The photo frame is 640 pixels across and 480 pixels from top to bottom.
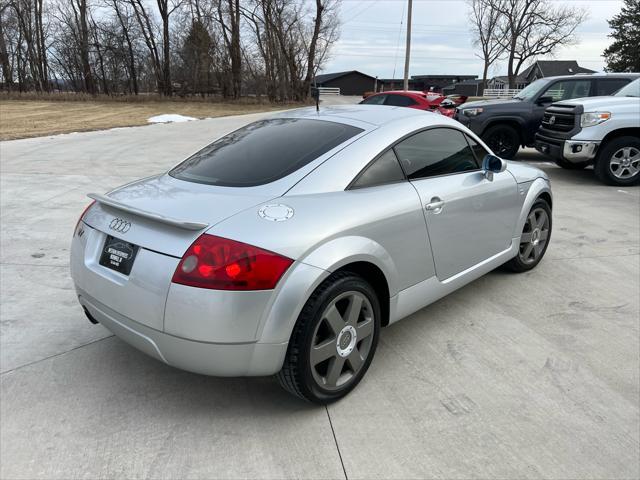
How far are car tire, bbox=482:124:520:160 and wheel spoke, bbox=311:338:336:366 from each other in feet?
29.6

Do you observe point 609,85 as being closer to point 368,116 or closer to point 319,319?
point 368,116

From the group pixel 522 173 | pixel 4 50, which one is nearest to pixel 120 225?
pixel 522 173

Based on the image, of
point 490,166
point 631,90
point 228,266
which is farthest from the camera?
point 631,90

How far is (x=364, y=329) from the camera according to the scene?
2773 millimetres

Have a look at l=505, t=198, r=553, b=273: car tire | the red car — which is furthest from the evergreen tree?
l=505, t=198, r=553, b=273: car tire

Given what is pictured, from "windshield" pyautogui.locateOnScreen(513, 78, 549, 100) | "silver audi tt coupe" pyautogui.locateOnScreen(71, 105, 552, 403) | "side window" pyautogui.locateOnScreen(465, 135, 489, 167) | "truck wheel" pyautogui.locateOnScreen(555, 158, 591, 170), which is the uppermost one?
"windshield" pyautogui.locateOnScreen(513, 78, 549, 100)

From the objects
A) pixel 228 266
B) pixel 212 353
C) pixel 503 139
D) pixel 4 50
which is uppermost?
pixel 4 50

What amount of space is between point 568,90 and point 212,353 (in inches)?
424

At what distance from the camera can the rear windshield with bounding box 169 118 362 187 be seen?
2873 mm

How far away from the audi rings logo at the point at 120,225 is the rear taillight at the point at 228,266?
0.49m

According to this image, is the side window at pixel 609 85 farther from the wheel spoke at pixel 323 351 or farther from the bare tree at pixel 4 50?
the bare tree at pixel 4 50

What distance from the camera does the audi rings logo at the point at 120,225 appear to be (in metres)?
2.56

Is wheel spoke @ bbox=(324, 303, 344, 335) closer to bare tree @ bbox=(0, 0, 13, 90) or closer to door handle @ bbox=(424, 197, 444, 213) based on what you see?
door handle @ bbox=(424, 197, 444, 213)

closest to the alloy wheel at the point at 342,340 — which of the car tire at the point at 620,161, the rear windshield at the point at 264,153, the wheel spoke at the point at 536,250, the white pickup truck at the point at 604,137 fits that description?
the rear windshield at the point at 264,153
